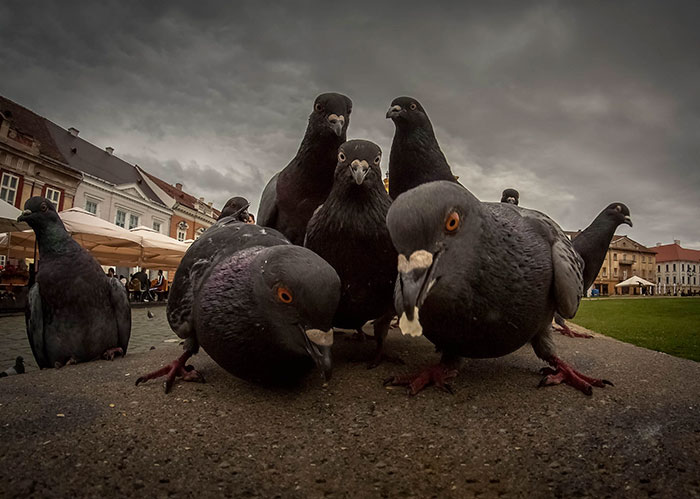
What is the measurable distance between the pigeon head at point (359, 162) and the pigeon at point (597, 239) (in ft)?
14.1

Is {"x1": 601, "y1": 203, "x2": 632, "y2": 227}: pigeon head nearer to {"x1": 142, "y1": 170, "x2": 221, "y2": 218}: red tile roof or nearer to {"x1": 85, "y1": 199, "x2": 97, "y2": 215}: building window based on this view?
{"x1": 85, "y1": 199, "x2": 97, "y2": 215}: building window

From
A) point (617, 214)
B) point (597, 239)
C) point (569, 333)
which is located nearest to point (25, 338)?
point (569, 333)

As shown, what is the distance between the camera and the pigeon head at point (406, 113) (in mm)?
4016

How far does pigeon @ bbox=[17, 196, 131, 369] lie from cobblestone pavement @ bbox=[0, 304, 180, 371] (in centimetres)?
237

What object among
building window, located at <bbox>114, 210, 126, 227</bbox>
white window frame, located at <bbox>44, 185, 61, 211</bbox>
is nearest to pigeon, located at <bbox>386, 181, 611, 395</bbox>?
white window frame, located at <bbox>44, 185, 61, 211</bbox>

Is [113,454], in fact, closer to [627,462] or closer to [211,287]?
[211,287]

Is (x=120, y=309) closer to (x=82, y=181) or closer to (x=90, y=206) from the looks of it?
(x=82, y=181)

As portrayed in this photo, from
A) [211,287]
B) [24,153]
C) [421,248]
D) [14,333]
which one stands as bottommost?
[14,333]

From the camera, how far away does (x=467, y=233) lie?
241cm

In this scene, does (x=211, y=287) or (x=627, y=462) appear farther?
(x=211, y=287)

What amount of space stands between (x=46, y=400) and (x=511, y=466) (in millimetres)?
3175

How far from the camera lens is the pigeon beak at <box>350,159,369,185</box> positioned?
2.85m

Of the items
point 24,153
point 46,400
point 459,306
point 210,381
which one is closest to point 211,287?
point 210,381

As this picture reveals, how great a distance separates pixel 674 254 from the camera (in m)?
86.1
